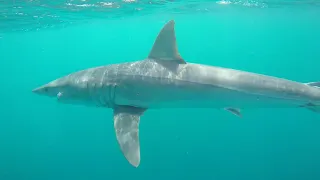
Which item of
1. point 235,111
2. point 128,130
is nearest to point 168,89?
point 128,130

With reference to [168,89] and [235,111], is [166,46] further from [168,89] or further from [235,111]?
[235,111]

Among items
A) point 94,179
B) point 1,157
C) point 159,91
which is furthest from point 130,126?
point 1,157

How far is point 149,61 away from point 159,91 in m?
0.78

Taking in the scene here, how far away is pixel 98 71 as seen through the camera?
6.22 metres

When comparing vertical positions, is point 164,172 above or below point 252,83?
Answer: below

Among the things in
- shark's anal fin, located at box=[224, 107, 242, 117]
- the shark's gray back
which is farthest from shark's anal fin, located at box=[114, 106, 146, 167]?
shark's anal fin, located at box=[224, 107, 242, 117]

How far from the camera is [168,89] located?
5.52 m

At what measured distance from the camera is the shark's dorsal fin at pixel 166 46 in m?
5.43

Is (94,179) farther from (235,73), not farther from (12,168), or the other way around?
(235,73)

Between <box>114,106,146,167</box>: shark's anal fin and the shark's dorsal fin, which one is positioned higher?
the shark's dorsal fin

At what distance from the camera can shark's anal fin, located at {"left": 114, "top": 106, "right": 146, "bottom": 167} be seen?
4789 mm

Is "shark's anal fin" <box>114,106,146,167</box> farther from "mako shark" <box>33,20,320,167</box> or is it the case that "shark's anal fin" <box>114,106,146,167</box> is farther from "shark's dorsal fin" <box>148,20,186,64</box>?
"shark's dorsal fin" <box>148,20,186,64</box>

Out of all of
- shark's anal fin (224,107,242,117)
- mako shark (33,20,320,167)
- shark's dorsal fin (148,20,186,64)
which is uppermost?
shark's dorsal fin (148,20,186,64)

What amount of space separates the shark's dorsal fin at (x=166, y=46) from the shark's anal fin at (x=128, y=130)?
4.34 ft
